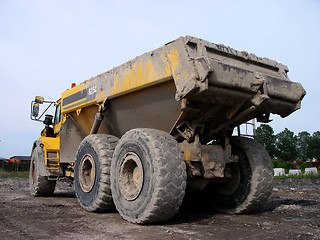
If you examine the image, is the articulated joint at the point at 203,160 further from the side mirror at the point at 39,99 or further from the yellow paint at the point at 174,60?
the side mirror at the point at 39,99

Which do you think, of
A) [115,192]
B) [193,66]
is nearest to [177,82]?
[193,66]

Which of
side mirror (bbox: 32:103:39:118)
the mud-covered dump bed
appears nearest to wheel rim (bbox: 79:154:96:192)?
the mud-covered dump bed

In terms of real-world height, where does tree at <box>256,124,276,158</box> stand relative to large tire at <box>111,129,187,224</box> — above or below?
above

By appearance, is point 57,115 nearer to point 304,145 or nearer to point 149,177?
point 149,177

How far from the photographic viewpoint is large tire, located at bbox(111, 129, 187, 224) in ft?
14.3

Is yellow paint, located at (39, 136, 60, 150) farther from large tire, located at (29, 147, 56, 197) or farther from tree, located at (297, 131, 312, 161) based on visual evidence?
tree, located at (297, 131, 312, 161)

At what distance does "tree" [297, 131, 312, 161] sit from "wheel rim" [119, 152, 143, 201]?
80200 mm

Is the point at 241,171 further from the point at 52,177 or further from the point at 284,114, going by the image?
the point at 52,177

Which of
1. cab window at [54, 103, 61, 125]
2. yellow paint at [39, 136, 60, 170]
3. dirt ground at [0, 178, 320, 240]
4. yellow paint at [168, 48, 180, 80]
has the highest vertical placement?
yellow paint at [168, 48, 180, 80]

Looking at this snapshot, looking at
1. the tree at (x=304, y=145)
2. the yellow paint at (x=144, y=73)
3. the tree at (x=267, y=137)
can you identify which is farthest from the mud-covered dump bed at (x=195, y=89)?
the tree at (x=304, y=145)

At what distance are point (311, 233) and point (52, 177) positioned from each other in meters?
6.11

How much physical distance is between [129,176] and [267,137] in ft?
228

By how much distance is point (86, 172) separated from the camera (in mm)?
6359

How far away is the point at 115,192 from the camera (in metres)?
5.16
